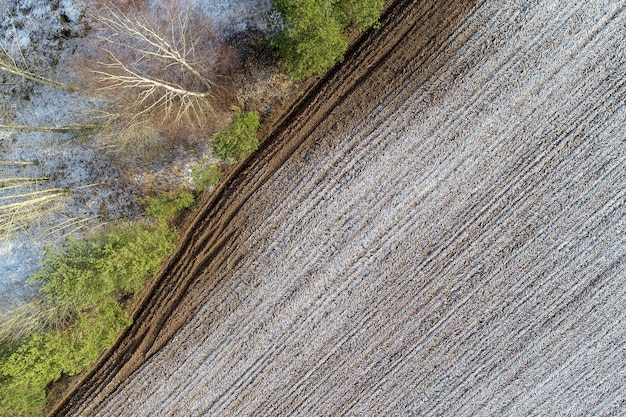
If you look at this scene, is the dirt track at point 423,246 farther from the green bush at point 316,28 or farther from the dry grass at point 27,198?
the dry grass at point 27,198

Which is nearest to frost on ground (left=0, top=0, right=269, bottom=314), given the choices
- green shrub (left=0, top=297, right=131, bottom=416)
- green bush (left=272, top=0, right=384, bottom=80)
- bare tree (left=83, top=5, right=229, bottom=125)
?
bare tree (left=83, top=5, right=229, bottom=125)

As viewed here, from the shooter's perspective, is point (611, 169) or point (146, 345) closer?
point (611, 169)

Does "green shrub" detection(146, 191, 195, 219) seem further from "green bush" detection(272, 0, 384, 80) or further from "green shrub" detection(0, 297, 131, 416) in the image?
"green bush" detection(272, 0, 384, 80)

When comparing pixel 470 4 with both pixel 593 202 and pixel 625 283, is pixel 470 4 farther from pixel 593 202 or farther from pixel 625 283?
pixel 625 283

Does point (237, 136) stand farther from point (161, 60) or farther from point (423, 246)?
point (423, 246)

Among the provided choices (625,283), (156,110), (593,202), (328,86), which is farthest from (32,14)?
(625,283)

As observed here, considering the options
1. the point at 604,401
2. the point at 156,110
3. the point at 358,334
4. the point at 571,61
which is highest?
the point at 571,61
